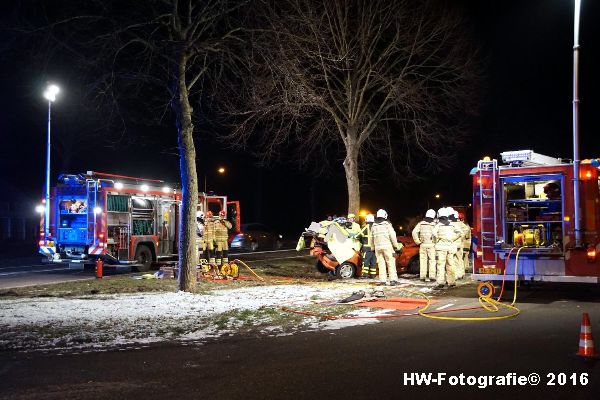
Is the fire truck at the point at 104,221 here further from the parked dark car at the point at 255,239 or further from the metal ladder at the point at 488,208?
the parked dark car at the point at 255,239

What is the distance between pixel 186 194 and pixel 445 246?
6.02m

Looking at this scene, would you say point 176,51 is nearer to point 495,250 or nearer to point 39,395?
point 495,250

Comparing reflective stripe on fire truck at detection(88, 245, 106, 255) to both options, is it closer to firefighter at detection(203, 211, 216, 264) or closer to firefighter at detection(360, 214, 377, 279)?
firefighter at detection(203, 211, 216, 264)

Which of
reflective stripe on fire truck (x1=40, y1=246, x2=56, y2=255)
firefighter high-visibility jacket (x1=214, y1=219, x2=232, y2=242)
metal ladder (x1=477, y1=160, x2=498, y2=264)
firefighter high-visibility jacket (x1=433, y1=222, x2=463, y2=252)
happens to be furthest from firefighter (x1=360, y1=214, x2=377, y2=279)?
reflective stripe on fire truck (x1=40, y1=246, x2=56, y2=255)

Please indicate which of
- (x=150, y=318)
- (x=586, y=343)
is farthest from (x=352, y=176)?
(x=586, y=343)

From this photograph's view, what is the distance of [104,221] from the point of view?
56.0ft

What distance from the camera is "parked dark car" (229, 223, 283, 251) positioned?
103 feet

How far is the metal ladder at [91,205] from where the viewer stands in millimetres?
17109

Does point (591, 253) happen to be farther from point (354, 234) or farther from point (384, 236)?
point (354, 234)

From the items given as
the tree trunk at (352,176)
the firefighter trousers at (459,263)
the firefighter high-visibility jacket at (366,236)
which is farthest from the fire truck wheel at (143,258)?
the firefighter trousers at (459,263)

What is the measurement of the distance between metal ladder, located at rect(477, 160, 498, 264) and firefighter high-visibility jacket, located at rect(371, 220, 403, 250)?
2.92 meters

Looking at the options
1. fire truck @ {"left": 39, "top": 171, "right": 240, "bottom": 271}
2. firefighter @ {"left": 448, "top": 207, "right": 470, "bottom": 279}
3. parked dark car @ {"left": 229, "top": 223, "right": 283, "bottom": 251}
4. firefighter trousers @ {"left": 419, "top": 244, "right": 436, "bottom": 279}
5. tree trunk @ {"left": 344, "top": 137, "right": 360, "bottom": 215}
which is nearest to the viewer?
firefighter @ {"left": 448, "top": 207, "right": 470, "bottom": 279}

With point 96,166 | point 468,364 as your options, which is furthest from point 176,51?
point 96,166

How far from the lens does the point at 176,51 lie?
13.0m
